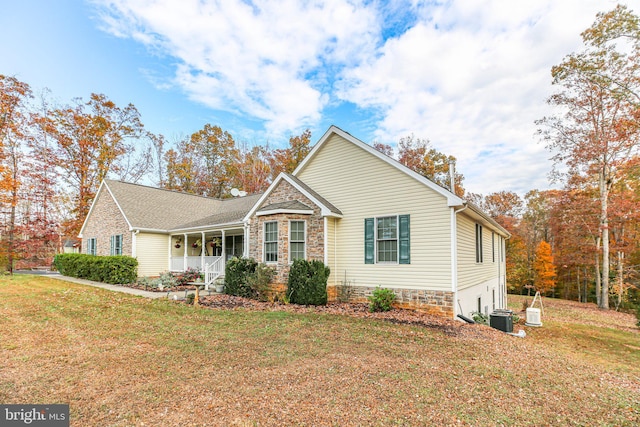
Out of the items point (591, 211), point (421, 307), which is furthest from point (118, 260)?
point (591, 211)

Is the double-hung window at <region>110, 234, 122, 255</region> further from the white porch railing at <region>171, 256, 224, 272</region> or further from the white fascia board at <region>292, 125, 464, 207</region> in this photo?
the white fascia board at <region>292, 125, 464, 207</region>

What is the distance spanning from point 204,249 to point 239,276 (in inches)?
245

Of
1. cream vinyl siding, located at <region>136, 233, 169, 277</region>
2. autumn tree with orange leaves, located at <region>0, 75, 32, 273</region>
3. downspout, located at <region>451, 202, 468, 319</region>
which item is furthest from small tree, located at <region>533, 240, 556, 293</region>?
autumn tree with orange leaves, located at <region>0, 75, 32, 273</region>

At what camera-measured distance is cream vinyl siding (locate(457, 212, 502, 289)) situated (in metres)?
9.66

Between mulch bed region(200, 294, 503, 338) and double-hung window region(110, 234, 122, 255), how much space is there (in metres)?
9.73

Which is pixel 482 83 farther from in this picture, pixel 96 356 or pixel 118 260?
pixel 118 260

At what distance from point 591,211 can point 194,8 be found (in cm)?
2445

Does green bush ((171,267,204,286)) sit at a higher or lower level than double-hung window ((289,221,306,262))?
lower

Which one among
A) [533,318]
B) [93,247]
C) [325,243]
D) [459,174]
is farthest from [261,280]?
[459,174]

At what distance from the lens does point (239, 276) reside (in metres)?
11.7

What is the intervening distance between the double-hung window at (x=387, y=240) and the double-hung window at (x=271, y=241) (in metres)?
3.32

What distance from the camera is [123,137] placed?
28062 millimetres

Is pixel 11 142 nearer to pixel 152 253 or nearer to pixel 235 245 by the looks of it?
pixel 152 253

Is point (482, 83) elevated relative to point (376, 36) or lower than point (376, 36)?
lower
